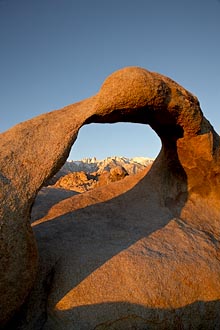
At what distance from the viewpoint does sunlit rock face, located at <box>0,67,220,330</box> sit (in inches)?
101

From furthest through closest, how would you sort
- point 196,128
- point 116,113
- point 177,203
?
point 177,203, point 196,128, point 116,113

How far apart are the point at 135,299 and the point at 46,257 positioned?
0.91 m

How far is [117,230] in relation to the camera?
11.4ft

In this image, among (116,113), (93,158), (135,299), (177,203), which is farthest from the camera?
(93,158)

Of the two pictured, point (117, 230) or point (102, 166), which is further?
point (102, 166)

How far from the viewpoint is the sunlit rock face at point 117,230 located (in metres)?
2.57

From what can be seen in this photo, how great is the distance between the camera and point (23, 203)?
249cm

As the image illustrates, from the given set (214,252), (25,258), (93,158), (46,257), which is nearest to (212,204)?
(214,252)

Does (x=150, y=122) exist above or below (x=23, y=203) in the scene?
above

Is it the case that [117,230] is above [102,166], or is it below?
below

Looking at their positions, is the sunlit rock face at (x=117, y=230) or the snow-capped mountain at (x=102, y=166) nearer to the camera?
the sunlit rock face at (x=117, y=230)

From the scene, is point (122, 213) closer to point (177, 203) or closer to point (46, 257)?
point (177, 203)

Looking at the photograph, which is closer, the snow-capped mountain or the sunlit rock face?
the sunlit rock face

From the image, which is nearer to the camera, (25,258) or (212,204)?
(25,258)
